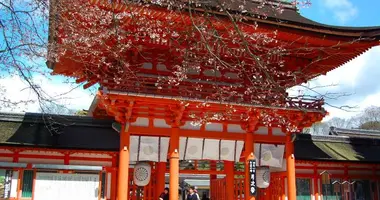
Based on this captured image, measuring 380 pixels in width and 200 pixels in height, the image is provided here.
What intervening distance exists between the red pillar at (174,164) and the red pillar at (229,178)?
7.93ft

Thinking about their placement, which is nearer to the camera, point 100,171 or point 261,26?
point 261,26

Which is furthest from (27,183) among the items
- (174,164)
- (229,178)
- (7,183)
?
(229,178)

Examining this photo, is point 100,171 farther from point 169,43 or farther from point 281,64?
point 281,64

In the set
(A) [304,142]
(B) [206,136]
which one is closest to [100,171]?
(B) [206,136]

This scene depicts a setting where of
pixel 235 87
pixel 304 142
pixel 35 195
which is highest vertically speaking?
pixel 235 87

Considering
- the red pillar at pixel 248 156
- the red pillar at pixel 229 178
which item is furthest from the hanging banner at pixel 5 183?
the red pillar at pixel 248 156

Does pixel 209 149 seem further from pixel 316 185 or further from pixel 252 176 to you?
pixel 316 185

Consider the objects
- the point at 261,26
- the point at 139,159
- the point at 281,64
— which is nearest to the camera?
the point at 261,26

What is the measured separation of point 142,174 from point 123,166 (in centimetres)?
126

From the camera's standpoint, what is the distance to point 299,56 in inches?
497

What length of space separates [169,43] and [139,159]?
3.34 meters

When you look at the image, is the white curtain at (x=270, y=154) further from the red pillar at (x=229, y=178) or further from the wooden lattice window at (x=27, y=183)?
the wooden lattice window at (x=27, y=183)

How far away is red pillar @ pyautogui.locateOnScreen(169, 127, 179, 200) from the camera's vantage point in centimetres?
1090

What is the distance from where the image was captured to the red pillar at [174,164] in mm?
10898
